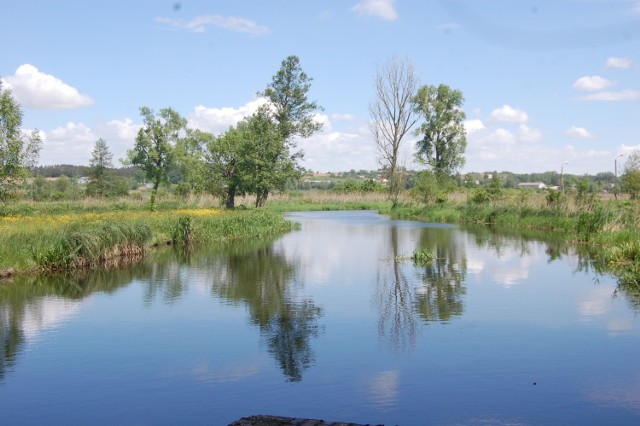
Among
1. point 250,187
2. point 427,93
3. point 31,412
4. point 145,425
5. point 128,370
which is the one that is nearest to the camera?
point 145,425

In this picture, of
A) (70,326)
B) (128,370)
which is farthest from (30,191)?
(128,370)

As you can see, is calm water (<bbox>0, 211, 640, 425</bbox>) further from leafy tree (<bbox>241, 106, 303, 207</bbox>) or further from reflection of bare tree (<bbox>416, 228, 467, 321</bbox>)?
leafy tree (<bbox>241, 106, 303, 207</bbox>)

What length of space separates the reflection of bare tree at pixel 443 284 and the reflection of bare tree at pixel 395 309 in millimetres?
356

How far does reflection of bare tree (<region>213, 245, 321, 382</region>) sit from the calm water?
6cm

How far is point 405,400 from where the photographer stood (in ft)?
26.2

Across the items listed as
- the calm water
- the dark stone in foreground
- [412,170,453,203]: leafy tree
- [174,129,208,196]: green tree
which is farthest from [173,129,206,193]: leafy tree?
the dark stone in foreground

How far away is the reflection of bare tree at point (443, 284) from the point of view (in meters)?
13.5

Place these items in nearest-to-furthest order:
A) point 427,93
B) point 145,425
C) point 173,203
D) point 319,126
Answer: point 145,425
point 173,203
point 319,126
point 427,93

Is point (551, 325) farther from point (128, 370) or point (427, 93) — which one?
point (427, 93)

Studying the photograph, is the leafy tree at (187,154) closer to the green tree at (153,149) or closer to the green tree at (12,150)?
the green tree at (153,149)

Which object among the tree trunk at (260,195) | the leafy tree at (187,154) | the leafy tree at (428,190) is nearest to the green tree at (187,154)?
the leafy tree at (187,154)

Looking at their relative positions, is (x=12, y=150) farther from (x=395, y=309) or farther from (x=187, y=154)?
(x=187, y=154)

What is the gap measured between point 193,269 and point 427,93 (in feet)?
184

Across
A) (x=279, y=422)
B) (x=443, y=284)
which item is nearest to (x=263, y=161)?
(x=443, y=284)
